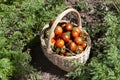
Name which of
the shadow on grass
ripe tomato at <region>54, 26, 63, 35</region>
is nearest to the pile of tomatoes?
ripe tomato at <region>54, 26, 63, 35</region>

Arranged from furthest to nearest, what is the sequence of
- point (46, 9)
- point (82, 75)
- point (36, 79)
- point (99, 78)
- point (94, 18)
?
point (94, 18), point (46, 9), point (36, 79), point (82, 75), point (99, 78)

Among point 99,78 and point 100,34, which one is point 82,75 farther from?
point 100,34

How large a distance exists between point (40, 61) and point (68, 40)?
1.83 feet

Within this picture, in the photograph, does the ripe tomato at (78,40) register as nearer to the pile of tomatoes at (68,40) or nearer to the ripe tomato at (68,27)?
the pile of tomatoes at (68,40)

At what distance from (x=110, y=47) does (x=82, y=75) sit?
1.43ft

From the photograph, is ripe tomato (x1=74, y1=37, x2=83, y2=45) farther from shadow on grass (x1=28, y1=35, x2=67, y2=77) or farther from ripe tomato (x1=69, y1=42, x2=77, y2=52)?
shadow on grass (x1=28, y1=35, x2=67, y2=77)

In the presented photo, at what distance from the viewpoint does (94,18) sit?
4.49 meters

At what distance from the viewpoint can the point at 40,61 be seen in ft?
13.4

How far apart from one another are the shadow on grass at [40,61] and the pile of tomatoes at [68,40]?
378 mm

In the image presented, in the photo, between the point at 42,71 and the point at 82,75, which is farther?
the point at 42,71

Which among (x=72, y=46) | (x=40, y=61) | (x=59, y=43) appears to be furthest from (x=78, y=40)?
(x=40, y=61)

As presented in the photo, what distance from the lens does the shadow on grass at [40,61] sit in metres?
3.98

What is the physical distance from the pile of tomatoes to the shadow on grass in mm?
378

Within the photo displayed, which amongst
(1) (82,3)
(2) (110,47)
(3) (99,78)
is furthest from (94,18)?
(3) (99,78)
